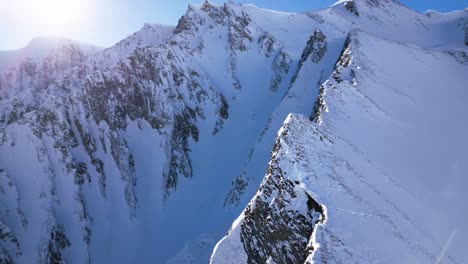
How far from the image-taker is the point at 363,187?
72.6 feet

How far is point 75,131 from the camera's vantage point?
6994cm

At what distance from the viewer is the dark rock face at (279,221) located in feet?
61.9

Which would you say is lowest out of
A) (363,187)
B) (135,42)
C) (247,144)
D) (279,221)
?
(247,144)

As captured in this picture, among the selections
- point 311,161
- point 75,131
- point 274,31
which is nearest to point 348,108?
point 311,161

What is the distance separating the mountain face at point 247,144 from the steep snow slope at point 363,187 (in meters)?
0.10

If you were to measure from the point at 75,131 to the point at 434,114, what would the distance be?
59.8 m

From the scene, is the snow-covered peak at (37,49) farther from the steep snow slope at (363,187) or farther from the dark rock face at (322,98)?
the steep snow slope at (363,187)

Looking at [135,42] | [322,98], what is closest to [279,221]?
[322,98]

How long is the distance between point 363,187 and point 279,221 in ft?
19.6

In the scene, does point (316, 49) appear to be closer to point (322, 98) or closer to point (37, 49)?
point (322, 98)

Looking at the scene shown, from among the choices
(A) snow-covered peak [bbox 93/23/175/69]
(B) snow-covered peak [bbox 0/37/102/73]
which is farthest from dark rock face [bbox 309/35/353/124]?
(B) snow-covered peak [bbox 0/37/102/73]

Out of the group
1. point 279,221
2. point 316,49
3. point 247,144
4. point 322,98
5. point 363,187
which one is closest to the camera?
point 279,221

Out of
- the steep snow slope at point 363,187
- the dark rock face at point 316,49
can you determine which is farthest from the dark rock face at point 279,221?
the dark rock face at point 316,49

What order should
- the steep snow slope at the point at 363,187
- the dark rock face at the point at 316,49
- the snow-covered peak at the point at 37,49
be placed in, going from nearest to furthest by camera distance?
the steep snow slope at the point at 363,187 < the dark rock face at the point at 316,49 < the snow-covered peak at the point at 37,49
